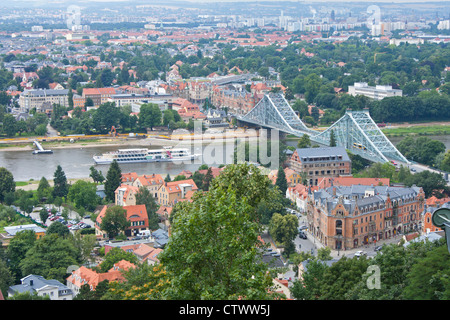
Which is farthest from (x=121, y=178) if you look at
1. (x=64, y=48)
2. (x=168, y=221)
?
(x=64, y=48)

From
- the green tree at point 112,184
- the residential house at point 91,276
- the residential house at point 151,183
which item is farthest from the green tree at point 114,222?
the residential house at point 91,276

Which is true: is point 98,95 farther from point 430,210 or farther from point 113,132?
point 430,210

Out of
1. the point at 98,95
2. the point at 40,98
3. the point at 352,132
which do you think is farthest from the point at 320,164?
the point at 40,98

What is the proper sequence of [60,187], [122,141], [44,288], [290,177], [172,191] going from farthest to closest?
1. [122,141]
2. [290,177]
3. [60,187]
4. [172,191]
5. [44,288]

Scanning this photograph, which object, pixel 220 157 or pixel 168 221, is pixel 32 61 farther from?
pixel 168 221

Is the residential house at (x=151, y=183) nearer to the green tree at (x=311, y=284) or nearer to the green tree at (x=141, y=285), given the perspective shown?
the green tree at (x=311, y=284)

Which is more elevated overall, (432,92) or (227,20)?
(227,20)
